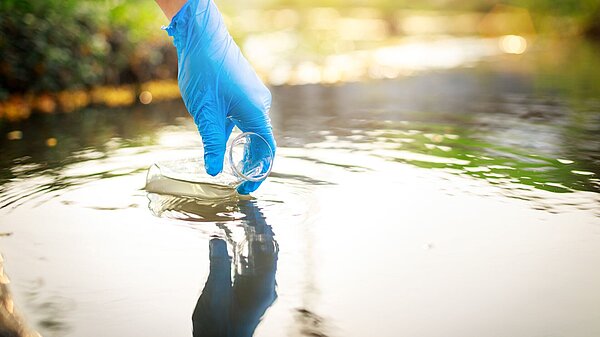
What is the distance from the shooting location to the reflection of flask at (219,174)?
411cm

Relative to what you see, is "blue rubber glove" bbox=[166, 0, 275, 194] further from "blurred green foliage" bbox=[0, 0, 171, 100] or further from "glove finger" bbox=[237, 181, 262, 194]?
"blurred green foliage" bbox=[0, 0, 171, 100]

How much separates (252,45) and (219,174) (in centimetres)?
998

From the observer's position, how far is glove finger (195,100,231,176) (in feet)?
13.3

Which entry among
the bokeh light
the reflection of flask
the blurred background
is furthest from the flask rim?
the bokeh light

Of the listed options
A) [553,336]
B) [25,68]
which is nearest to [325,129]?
[25,68]

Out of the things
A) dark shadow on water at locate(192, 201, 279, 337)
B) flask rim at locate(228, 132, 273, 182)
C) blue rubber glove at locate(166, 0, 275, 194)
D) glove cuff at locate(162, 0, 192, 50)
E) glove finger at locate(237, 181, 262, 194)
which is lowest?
dark shadow on water at locate(192, 201, 279, 337)

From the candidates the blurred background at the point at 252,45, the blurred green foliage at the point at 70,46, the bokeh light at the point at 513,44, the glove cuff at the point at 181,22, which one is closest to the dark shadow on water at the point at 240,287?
the glove cuff at the point at 181,22

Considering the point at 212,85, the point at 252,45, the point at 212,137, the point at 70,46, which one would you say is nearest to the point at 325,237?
the point at 212,137

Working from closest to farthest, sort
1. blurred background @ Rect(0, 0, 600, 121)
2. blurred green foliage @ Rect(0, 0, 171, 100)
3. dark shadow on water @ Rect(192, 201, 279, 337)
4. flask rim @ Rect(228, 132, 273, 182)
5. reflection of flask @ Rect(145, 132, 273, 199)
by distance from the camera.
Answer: dark shadow on water @ Rect(192, 201, 279, 337)
flask rim @ Rect(228, 132, 273, 182)
reflection of flask @ Rect(145, 132, 273, 199)
blurred green foliage @ Rect(0, 0, 171, 100)
blurred background @ Rect(0, 0, 600, 121)

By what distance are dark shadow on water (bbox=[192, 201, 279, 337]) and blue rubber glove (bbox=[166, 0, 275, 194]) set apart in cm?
56

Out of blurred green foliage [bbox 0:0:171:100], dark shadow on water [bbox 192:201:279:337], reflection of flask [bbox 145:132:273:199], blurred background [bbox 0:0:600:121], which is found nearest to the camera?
dark shadow on water [bbox 192:201:279:337]

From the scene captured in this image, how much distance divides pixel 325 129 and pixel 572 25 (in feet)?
50.3

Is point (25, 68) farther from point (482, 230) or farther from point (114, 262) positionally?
point (482, 230)

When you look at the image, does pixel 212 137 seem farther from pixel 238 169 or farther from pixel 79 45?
pixel 79 45
